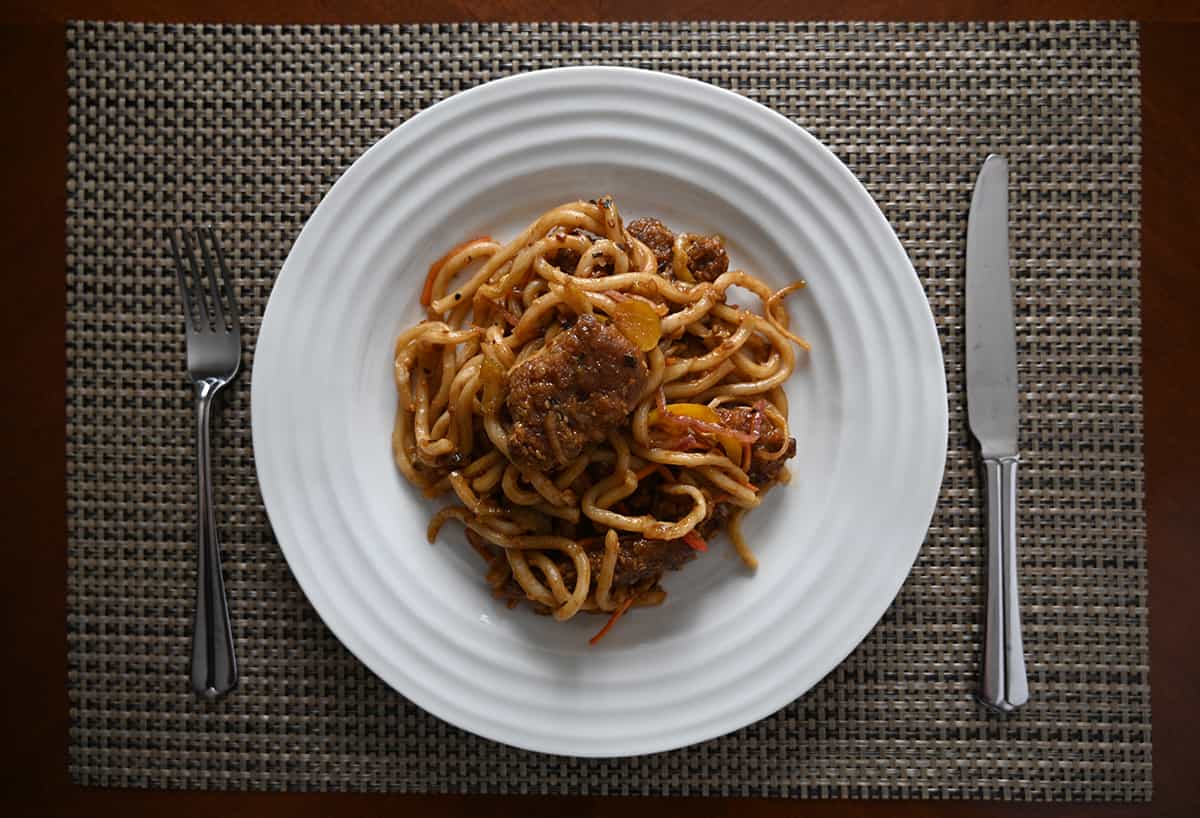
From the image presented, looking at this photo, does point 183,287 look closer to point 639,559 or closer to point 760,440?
point 639,559

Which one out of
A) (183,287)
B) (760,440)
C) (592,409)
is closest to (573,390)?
(592,409)

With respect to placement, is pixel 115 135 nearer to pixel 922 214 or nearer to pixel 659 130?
pixel 659 130

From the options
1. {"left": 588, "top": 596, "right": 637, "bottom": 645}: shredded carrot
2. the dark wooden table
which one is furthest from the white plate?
the dark wooden table

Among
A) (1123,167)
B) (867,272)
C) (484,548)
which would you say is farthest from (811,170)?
(484,548)

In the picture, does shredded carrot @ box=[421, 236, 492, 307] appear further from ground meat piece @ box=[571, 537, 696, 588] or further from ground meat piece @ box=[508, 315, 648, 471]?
ground meat piece @ box=[571, 537, 696, 588]

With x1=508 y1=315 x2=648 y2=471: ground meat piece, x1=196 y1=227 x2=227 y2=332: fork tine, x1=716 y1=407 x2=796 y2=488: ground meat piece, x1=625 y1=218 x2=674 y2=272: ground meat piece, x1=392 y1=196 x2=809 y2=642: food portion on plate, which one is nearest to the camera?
x1=508 y1=315 x2=648 y2=471: ground meat piece

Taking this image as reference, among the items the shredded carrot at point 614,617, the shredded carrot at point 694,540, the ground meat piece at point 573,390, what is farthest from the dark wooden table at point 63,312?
the shredded carrot at point 614,617
